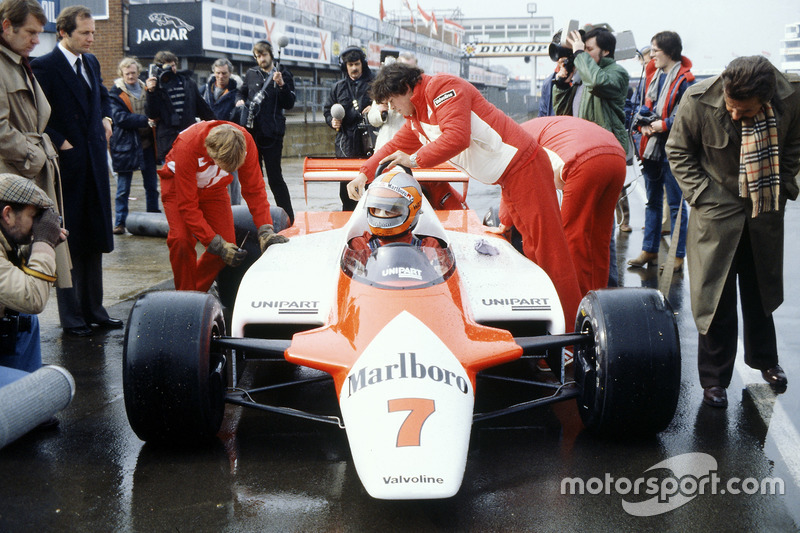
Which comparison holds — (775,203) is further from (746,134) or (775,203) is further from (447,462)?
(447,462)

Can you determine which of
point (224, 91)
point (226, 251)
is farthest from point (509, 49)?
point (226, 251)

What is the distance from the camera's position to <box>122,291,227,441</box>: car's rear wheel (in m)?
3.36

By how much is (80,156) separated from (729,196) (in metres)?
4.14

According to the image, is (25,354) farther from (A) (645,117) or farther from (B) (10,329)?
(A) (645,117)

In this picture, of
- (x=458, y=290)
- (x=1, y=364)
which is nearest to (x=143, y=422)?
(x=1, y=364)

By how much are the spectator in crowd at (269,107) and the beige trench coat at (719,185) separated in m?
5.11

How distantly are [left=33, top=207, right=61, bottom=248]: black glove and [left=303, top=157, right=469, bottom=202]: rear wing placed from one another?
7.63 ft

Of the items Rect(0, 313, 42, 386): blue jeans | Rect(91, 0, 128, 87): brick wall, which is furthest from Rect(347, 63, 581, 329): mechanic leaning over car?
Rect(91, 0, 128, 87): brick wall

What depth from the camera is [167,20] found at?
20203mm

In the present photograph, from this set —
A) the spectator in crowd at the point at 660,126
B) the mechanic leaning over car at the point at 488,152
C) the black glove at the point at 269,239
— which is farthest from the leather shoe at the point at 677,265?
the black glove at the point at 269,239

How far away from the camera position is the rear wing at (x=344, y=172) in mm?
5930

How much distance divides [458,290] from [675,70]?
14.0 feet

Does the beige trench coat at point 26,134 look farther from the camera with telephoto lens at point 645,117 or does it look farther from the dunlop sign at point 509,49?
the dunlop sign at point 509,49

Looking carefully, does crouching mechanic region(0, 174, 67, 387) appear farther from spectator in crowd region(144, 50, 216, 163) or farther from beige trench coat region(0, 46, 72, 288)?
spectator in crowd region(144, 50, 216, 163)
